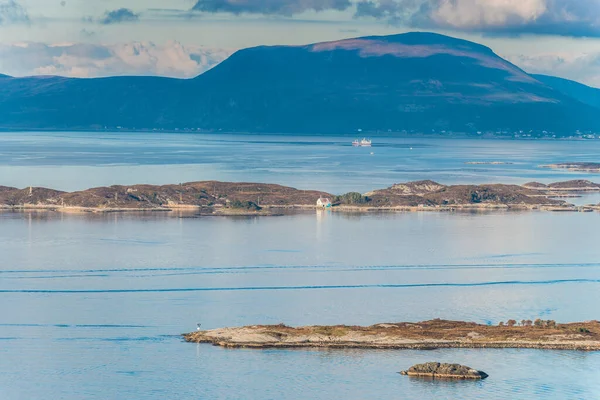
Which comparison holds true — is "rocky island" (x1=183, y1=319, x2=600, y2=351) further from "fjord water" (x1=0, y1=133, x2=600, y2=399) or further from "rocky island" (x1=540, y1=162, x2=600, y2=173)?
"rocky island" (x1=540, y1=162, x2=600, y2=173)

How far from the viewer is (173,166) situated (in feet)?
354

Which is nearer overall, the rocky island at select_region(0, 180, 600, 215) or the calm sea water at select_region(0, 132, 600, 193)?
the rocky island at select_region(0, 180, 600, 215)

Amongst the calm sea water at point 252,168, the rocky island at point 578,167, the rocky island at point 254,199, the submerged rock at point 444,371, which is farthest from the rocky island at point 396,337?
the rocky island at point 578,167

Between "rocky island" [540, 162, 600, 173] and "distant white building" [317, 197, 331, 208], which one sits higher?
"rocky island" [540, 162, 600, 173]

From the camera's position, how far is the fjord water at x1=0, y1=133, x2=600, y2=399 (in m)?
26.8

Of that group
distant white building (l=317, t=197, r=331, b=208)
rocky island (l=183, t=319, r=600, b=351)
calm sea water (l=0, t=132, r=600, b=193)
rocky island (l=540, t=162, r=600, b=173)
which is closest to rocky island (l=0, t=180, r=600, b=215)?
distant white building (l=317, t=197, r=331, b=208)

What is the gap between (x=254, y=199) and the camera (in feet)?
225

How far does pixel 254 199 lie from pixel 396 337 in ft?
127

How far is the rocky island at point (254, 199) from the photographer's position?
65.6 metres

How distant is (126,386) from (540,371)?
9358mm

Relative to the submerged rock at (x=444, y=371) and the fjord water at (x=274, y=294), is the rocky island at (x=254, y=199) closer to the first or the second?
the fjord water at (x=274, y=294)

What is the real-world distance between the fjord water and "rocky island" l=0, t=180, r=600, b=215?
128 inches

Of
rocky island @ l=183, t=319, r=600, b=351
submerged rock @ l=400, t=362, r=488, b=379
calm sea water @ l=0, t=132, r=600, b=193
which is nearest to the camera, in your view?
submerged rock @ l=400, t=362, r=488, b=379

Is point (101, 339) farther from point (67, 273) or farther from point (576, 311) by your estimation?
point (576, 311)
